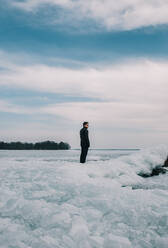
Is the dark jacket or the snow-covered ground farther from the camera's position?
the dark jacket

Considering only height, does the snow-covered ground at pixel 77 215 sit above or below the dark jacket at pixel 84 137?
below

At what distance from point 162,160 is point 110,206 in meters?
11.8

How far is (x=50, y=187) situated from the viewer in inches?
258

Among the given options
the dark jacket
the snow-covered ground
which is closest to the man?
the dark jacket

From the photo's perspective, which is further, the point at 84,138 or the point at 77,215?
the point at 84,138

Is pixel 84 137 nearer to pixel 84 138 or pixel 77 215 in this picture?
pixel 84 138

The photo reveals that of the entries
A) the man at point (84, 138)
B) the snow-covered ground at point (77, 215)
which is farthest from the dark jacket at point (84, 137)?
the snow-covered ground at point (77, 215)

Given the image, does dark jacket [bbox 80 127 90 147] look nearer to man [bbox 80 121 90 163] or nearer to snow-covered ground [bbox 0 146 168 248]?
man [bbox 80 121 90 163]

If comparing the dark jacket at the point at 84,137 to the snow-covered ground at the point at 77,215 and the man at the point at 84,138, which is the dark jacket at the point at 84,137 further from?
the snow-covered ground at the point at 77,215

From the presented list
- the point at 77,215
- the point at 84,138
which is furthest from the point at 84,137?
the point at 77,215

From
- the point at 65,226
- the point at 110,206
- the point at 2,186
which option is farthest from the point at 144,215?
the point at 2,186

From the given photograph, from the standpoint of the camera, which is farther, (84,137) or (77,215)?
(84,137)

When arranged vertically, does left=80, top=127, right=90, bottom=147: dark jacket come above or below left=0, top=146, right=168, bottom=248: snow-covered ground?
above

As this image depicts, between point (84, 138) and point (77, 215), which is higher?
point (84, 138)
